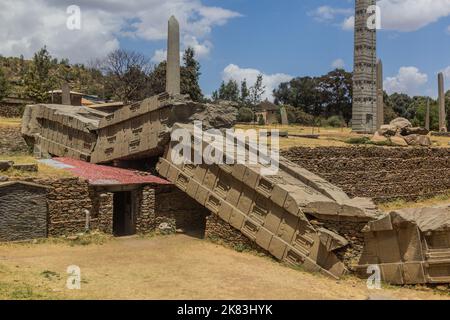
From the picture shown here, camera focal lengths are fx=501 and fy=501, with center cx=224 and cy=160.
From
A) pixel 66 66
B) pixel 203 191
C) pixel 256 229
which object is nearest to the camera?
pixel 256 229

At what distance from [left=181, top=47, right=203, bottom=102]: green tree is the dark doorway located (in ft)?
105

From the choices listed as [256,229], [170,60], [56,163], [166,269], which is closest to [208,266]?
[166,269]

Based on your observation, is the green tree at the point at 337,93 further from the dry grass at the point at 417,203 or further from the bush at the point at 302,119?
the dry grass at the point at 417,203

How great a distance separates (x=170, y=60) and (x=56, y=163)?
8.13 m

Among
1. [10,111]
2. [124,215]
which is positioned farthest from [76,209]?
[10,111]

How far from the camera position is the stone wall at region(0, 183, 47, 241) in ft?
47.1

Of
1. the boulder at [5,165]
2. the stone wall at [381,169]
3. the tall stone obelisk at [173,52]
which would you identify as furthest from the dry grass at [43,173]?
the stone wall at [381,169]

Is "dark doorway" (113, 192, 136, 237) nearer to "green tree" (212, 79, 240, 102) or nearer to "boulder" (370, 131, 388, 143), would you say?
"boulder" (370, 131, 388, 143)

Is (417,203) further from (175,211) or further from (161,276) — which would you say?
(161,276)

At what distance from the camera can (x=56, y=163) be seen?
1833 cm

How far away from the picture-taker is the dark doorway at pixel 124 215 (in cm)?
1742

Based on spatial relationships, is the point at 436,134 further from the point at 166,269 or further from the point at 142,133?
the point at 166,269

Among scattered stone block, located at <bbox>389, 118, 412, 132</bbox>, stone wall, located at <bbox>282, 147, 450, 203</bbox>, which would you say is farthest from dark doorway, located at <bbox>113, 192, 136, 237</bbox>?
scattered stone block, located at <bbox>389, 118, 412, 132</bbox>

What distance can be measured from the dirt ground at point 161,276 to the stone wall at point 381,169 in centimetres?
773
